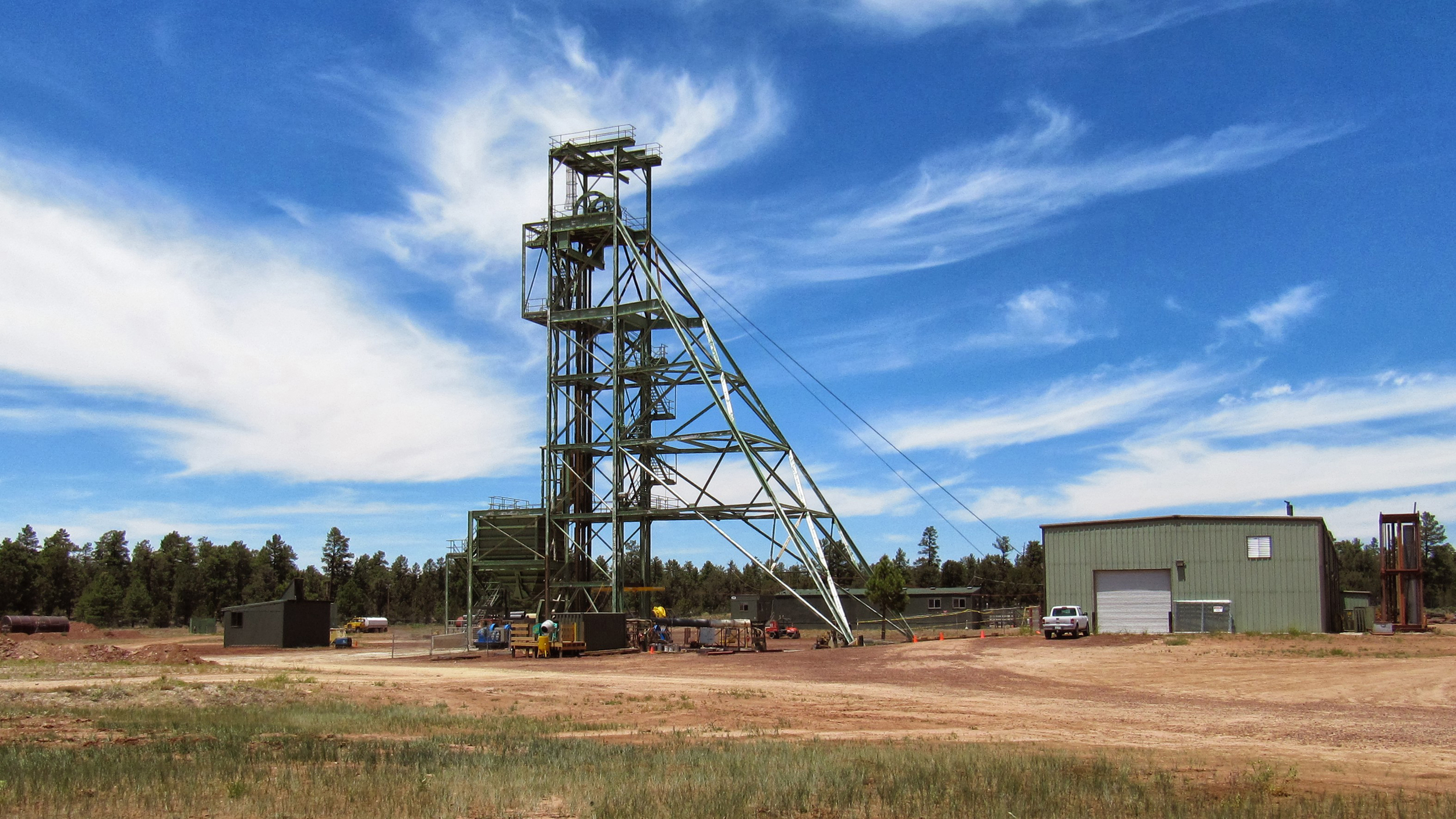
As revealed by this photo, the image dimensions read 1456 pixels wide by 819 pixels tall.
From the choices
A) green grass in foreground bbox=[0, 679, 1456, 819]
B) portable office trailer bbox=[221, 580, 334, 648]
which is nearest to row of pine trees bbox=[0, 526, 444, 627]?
portable office trailer bbox=[221, 580, 334, 648]

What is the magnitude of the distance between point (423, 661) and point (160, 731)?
26500mm

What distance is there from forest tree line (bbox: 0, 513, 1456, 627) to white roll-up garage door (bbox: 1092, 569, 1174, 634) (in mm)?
51145

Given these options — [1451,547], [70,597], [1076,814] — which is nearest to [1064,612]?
[1076,814]

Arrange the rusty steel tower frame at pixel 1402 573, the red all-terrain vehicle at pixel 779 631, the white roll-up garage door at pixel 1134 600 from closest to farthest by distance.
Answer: the white roll-up garage door at pixel 1134 600 < the rusty steel tower frame at pixel 1402 573 < the red all-terrain vehicle at pixel 779 631

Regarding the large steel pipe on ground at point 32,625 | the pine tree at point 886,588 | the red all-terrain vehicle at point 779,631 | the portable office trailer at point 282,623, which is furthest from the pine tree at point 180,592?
the pine tree at point 886,588

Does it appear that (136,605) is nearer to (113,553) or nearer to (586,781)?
(113,553)

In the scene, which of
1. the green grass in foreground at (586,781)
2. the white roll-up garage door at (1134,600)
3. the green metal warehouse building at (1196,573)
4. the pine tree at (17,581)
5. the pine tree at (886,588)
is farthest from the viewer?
the pine tree at (17,581)

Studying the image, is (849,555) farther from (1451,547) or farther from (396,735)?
(1451,547)

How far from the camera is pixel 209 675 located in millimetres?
32625

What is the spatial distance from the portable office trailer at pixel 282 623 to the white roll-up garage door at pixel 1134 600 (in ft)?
136

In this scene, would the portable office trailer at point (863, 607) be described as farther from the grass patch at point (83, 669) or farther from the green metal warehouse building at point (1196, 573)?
the grass patch at point (83, 669)

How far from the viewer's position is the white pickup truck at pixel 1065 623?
42781 millimetres

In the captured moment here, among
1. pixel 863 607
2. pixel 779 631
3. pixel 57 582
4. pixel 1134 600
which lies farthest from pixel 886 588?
pixel 57 582

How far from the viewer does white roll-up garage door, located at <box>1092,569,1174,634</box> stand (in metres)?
44.5
